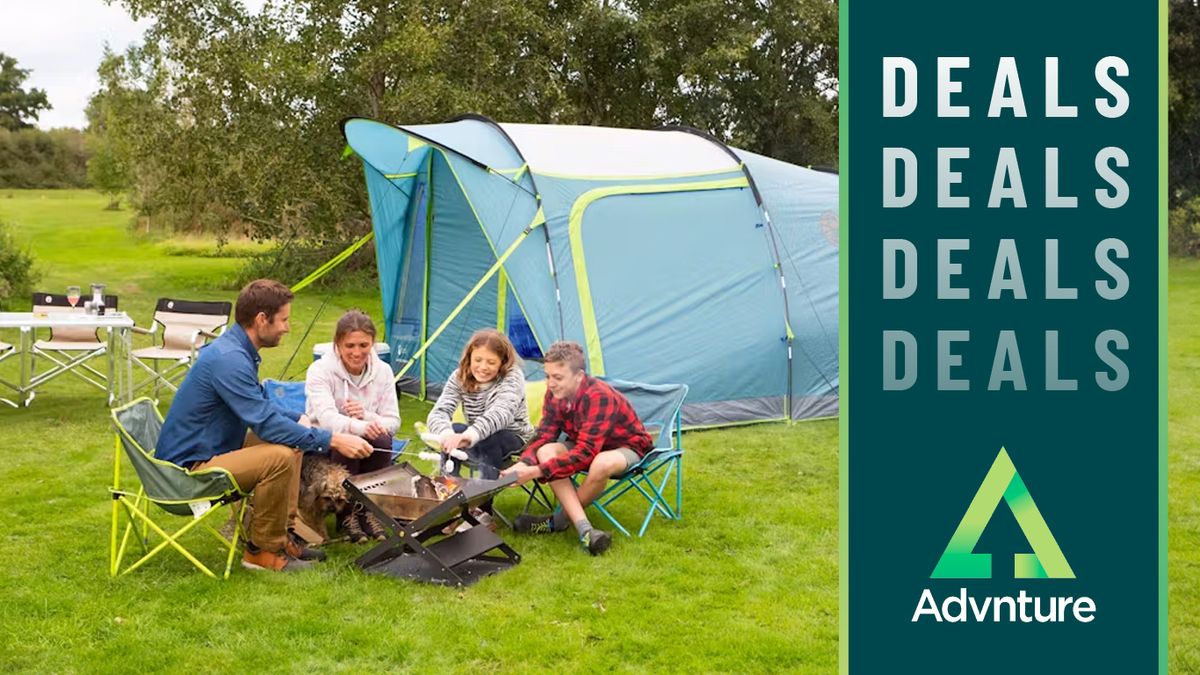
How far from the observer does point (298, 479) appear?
4367mm

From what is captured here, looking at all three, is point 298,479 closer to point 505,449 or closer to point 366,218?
point 505,449

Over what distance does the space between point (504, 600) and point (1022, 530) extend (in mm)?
2413

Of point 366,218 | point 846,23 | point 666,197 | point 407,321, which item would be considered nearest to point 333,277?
point 366,218

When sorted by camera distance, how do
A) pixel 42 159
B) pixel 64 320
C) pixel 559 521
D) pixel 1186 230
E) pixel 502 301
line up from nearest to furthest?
pixel 559 521 < pixel 64 320 < pixel 502 301 < pixel 1186 230 < pixel 42 159

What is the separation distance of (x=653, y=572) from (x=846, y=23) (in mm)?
2761

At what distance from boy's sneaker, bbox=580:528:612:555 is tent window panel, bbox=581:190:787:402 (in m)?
2.03

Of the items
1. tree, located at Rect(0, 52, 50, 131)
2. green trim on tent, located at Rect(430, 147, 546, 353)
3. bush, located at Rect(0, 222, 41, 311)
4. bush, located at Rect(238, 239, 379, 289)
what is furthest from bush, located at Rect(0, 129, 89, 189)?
green trim on tent, located at Rect(430, 147, 546, 353)

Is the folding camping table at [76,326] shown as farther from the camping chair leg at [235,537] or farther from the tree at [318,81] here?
the tree at [318,81]

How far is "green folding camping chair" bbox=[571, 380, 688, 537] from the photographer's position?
15.4ft

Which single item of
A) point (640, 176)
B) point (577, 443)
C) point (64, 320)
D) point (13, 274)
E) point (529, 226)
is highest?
point (640, 176)

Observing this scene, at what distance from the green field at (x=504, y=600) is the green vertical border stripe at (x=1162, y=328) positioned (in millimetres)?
1695

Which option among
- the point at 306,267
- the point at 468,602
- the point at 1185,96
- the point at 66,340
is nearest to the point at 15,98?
the point at 306,267

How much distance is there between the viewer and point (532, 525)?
4.68 m

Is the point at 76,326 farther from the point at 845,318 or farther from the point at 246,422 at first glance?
the point at 845,318
